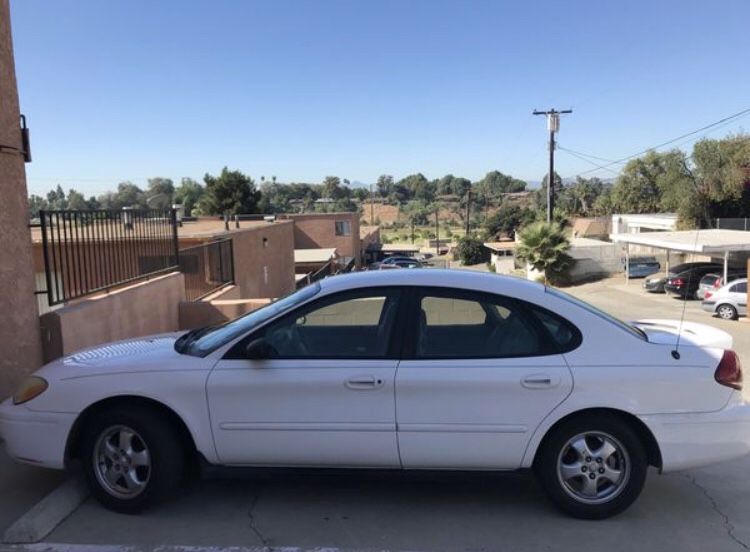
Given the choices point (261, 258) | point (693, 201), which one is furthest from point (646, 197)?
point (261, 258)

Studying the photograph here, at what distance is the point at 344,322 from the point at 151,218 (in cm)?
729

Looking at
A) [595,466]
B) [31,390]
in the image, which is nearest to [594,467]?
[595,466]

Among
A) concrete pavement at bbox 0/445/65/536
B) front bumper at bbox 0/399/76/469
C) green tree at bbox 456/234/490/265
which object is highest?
front bumper at bbox 0/399/76/469

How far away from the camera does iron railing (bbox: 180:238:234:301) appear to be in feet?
43.1

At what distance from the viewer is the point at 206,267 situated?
48.9 feet

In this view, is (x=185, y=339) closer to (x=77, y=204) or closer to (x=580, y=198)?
(x=77, y=204)

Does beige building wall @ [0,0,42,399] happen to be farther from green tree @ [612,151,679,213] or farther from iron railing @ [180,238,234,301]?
green tree @ [612,151,679,213]

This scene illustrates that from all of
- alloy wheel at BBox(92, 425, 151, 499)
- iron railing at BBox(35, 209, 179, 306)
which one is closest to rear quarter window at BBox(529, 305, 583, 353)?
alloy wheel at BBox(92, 425, 151, 499)

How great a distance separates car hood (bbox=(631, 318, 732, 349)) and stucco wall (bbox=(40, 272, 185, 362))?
5618 millimetres

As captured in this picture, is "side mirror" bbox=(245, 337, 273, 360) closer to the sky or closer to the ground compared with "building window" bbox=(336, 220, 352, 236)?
closer to the sky

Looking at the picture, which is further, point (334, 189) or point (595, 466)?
point (334, 189)

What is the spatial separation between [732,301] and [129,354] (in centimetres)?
2265

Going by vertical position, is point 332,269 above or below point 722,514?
below

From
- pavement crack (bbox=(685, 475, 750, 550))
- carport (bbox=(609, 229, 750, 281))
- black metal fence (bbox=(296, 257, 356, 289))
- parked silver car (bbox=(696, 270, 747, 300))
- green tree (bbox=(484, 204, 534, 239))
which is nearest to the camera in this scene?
pavement crack (bbox=(685, 475, 750, 550))
